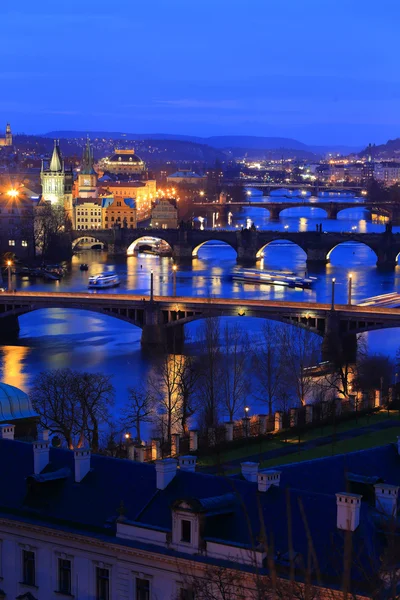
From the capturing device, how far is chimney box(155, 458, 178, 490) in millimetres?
10000

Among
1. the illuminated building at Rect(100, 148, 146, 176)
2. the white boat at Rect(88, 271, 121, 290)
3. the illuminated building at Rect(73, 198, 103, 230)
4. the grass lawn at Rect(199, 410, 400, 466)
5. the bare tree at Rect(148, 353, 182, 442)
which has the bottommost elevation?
the bare tree at Rect(148, 353, 182, 442)

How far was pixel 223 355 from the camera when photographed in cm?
2753

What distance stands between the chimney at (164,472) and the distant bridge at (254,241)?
43.2 m

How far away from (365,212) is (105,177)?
57.3ft

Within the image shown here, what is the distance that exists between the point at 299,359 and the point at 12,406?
1181 centimetres

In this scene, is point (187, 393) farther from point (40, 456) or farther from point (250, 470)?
point (250, 470)

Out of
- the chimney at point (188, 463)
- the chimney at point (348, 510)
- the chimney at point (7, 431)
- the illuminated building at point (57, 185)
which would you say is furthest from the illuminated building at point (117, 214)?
the chimney at point (348, 510)

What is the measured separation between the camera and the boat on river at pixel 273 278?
44.6m

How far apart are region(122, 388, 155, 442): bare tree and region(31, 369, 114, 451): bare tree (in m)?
0.30

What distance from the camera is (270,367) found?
23578mm

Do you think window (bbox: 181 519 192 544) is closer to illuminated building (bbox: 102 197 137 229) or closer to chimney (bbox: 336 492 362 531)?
chimney (bbox: 336 492 362 531)

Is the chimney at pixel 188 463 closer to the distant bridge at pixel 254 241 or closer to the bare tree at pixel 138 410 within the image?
the bare tree at pixel 138 410

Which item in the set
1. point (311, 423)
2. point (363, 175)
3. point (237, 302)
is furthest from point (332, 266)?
point (363, 175)

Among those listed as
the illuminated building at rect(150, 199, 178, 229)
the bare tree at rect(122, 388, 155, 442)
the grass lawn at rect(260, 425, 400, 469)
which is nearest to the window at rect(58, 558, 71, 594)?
the grass lawn at rect(260, 425, 400, 469)
